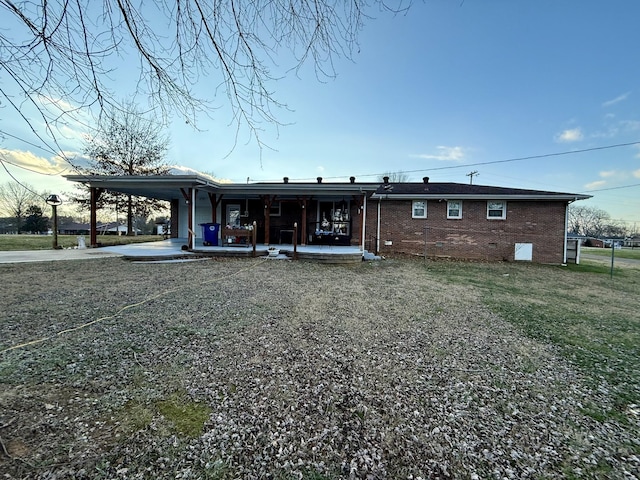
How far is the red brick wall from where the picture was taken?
12938mm

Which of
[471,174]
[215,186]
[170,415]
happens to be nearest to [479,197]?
[215,186]

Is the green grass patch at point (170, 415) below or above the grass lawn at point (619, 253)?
above

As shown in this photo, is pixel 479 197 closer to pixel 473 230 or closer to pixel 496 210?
pixel 496 210

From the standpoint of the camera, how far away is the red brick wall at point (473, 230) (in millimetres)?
12938

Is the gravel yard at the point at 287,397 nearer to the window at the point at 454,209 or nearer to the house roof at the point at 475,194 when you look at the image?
the house roof at the point at 475,194

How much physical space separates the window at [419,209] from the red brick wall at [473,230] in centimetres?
18

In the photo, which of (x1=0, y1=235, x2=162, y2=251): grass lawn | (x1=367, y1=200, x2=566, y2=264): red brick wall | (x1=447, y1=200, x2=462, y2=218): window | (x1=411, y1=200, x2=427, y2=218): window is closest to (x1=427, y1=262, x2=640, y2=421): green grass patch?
(x1=367, y1=200, x2=566, y2=264): red brick wall

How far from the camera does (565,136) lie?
18.0 meters

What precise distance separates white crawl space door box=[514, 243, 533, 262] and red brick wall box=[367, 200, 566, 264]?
15 centimetres

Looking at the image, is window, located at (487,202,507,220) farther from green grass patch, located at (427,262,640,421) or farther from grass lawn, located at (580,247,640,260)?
grass lawn, located at (580,247,640,260)

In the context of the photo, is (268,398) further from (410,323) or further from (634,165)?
(634,165)

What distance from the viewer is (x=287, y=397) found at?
2.27 m

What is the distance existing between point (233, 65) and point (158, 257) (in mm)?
9128

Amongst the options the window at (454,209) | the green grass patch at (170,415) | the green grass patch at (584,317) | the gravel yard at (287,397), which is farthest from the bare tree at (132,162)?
the green grass patch at (584,317)
